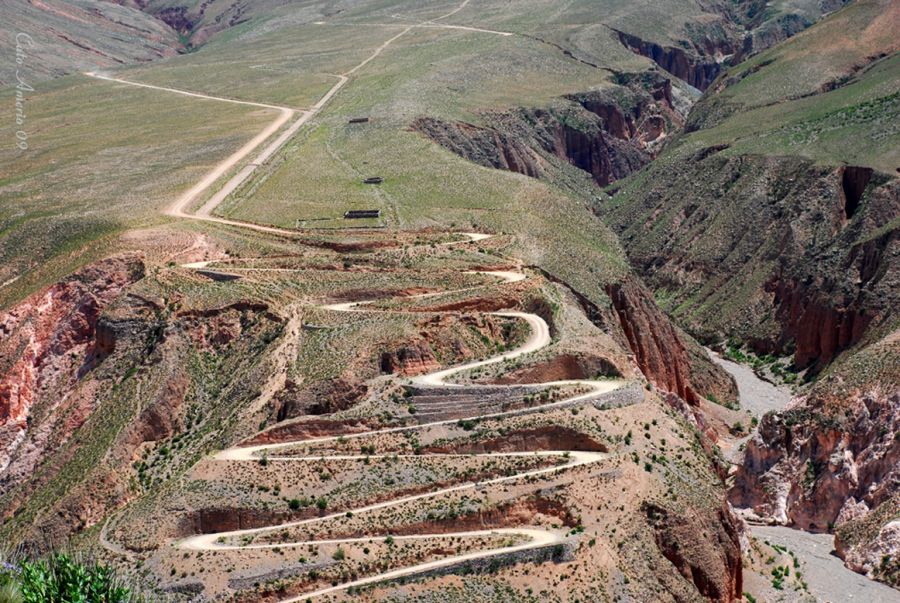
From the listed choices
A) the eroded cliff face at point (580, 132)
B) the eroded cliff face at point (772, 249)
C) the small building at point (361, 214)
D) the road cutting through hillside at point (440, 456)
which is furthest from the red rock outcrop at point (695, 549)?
the eroded cliff face at point (580, 132)

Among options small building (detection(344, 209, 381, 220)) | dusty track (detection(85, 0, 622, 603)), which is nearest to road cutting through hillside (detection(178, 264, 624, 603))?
dusty track (detection(85, 0, 622, 603))

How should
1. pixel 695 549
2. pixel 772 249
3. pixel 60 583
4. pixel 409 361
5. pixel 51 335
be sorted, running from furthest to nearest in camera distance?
pixel 772 249
pixel 51 335
pixel 409 361
pixel 695 549
pixel 60 583

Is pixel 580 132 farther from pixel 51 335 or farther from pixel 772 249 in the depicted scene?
pixel 51 335

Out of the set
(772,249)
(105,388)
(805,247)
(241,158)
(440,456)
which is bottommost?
(772,249)

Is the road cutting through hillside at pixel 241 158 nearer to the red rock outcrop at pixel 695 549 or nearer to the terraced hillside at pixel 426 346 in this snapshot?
the terraced hillside at pixel 426 346

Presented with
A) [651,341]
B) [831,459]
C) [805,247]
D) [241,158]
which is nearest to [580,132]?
[805,247]

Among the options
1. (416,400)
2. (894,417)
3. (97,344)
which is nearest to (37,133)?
(97,344)

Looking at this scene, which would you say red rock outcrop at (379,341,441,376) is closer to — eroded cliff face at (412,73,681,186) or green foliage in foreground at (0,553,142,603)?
green foliage in foreground at (0,553,142,603)
